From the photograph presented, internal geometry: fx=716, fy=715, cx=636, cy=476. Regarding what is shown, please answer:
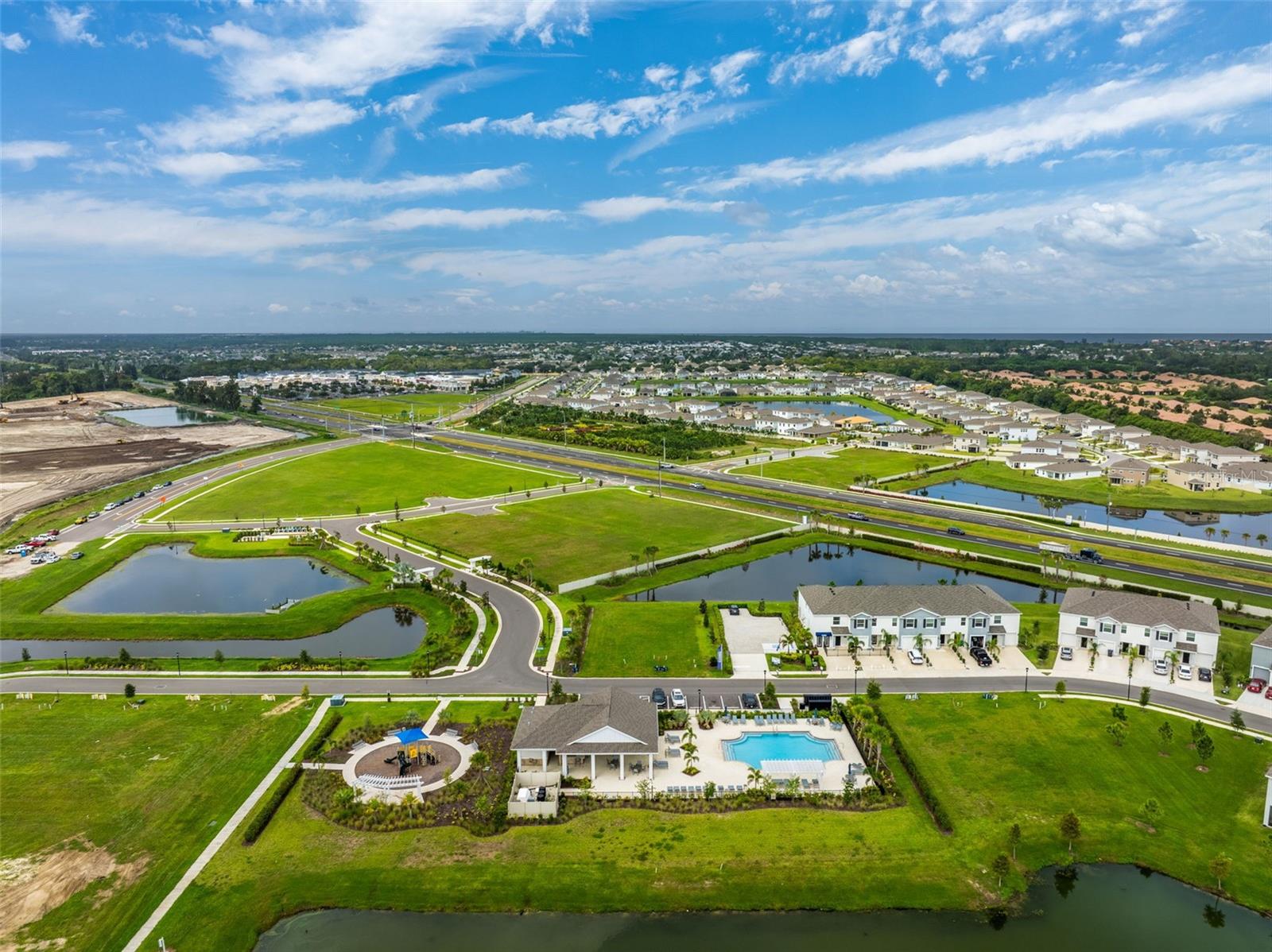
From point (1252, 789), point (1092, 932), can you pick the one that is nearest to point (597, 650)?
point (1092, 932)

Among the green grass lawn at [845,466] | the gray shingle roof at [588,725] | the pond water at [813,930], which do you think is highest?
the green grass lawn at [845,466]

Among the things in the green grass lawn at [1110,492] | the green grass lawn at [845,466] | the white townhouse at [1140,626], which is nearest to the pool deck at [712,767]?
the white townhouse at [1140,626]

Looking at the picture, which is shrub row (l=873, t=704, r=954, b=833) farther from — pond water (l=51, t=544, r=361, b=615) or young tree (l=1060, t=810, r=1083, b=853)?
pond water (l=51, t=544, r=361, b=615)

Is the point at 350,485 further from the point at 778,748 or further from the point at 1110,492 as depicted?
the point at 1110,492

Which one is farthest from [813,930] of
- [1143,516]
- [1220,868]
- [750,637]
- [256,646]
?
[1143,516]

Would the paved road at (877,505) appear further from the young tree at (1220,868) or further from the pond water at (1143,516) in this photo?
A: the young tree at (1220,868)

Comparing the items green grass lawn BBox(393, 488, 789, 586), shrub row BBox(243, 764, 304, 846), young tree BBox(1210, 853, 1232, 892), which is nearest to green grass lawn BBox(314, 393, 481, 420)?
green grass lawn BBox(393, 488, 789, 586)
